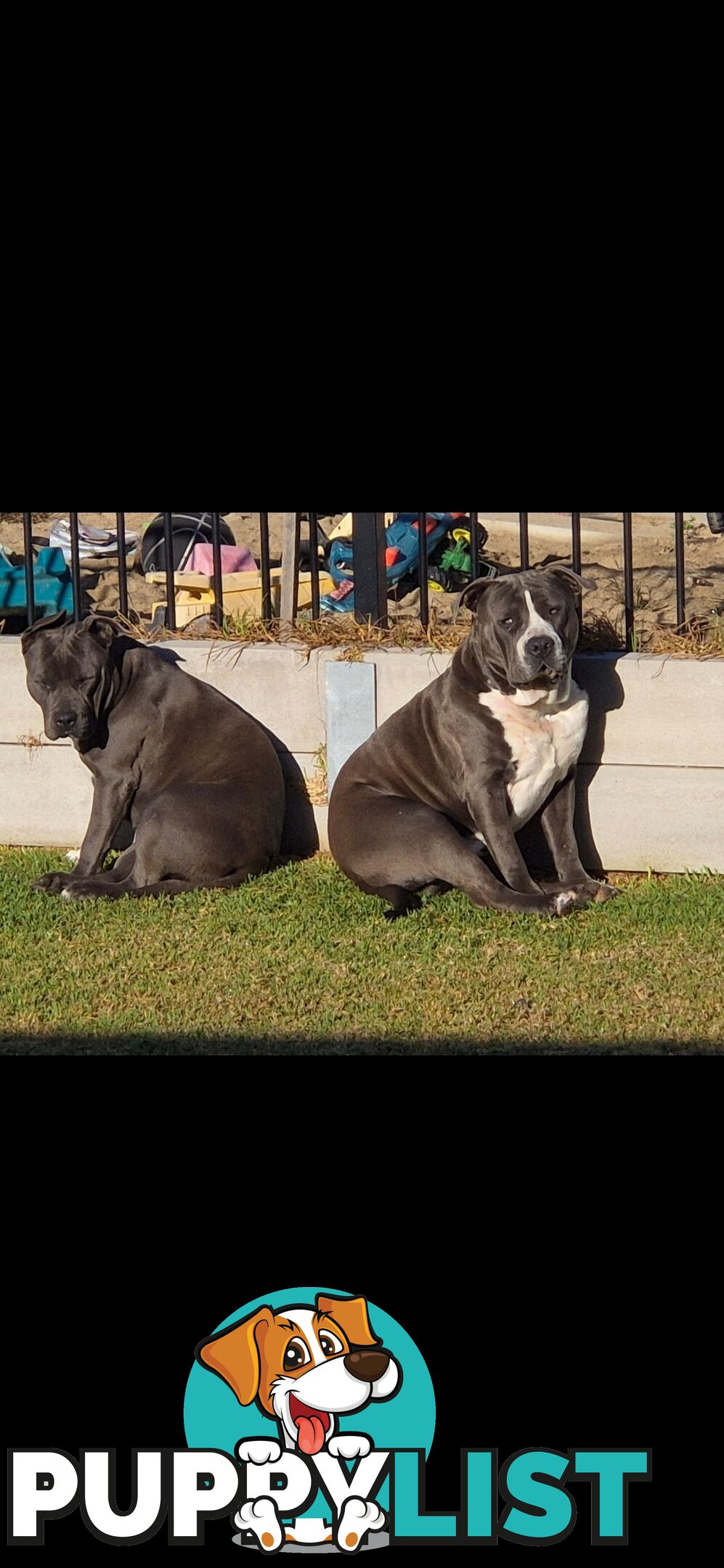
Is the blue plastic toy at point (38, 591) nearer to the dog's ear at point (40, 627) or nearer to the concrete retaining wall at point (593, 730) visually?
the concrete retaining wall at point (593, 730)

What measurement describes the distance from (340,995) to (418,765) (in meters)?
1.53

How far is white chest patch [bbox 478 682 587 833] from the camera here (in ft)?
20.8

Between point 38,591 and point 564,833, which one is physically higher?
point 38,591

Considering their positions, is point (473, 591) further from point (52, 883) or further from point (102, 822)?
point (52, 883)

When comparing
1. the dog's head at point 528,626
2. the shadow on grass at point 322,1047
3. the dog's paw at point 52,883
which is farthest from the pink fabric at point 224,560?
the shadow on grass at point 322,1047

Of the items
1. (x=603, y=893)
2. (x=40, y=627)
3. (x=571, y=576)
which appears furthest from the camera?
(x=40, y=627)

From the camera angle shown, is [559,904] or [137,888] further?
[137,888]

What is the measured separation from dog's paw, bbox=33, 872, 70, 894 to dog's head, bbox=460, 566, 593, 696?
7.10 feet

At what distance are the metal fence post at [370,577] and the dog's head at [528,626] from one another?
1.02 metres

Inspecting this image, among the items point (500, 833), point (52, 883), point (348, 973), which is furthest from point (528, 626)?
point (52, 883)

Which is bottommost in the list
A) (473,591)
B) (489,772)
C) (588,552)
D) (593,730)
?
(489,772)

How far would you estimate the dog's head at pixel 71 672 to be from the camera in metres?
6.67

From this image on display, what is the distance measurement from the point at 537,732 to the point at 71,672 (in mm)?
2162

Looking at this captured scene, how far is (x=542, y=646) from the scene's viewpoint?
6.04m
